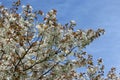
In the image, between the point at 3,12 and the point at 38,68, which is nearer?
the point at 38,68

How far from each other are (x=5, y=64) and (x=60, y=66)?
2.20 metres

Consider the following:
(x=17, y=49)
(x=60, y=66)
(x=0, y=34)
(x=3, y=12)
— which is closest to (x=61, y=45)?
(x=60, y=66)

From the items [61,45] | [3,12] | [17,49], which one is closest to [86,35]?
[61,45]

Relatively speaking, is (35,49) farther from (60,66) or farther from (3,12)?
(3,12)

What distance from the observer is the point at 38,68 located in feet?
44.7

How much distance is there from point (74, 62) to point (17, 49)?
8.08ft

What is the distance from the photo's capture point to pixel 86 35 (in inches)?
531

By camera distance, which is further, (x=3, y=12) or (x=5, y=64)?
(x=3, y=12)

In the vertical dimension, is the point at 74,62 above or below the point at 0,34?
below

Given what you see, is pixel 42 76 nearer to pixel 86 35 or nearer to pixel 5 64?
pixel 5 64

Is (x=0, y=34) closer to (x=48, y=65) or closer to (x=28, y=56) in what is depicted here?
(x=28, y=56)

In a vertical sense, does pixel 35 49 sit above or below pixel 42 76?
above

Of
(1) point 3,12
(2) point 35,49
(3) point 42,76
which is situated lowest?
(3) point 42,76

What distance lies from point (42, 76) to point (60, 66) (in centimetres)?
92
